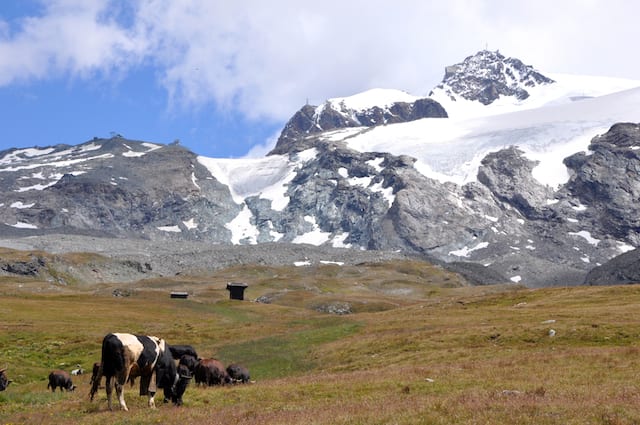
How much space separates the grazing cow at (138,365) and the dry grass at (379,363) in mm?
896

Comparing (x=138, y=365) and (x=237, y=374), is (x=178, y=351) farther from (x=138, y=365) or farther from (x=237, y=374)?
(x=138, y=365)

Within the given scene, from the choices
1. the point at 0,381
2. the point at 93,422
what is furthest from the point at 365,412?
the point at 0,381

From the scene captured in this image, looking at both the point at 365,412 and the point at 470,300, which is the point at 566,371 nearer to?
the point at 365,412

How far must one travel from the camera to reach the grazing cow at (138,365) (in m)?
25.8

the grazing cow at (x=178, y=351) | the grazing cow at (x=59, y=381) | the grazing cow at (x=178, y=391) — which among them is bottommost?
the grazing cow at (x=59, y=381)

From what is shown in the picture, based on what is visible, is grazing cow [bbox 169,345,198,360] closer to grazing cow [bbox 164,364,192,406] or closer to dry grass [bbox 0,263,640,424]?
dry grass [bbox 0,263,640,424]

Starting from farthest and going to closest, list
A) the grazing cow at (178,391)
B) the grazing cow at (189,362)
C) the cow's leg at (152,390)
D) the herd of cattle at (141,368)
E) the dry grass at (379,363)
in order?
the grazing cow at (189,362) < the grazing cow at (178,391) < the cow's leg at (152,390) < the herd of cattle at (141,368) < the dry grass at (379,363)

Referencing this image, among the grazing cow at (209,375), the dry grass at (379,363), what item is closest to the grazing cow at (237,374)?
the grazing cow at (209,375)

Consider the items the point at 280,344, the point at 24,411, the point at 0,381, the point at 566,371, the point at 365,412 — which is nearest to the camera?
the point at 365,412

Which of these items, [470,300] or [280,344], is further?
[470,300]

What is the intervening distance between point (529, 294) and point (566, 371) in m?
65.9

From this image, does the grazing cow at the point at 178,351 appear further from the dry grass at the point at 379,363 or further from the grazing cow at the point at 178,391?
the grazing cow at the point at 178,391

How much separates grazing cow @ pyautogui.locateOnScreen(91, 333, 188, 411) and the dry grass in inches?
35.3

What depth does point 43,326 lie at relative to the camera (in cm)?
7450
